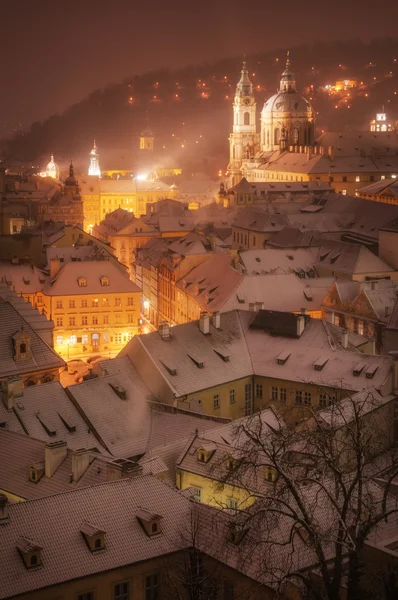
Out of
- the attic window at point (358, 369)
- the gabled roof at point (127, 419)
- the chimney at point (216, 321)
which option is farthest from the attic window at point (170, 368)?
the attic window at point (358, 369)

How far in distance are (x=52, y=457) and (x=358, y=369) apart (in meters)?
15.8

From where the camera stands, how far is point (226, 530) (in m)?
24.8

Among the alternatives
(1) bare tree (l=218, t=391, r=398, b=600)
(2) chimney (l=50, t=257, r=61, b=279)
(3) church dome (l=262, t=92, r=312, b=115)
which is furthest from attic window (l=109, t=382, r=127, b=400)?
(3) church dome (l=262, t=92, r=312, b=115)

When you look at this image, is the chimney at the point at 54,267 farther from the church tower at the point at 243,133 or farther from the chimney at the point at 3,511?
the church tower at the point at 243,133

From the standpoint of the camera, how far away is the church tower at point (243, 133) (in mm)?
141125

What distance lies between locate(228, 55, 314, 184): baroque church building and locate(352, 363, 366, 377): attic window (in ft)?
295

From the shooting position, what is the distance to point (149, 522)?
2494 centimetres

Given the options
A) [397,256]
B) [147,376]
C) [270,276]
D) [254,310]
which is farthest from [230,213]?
[147,376]

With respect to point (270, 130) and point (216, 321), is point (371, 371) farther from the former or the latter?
point (270, 130)

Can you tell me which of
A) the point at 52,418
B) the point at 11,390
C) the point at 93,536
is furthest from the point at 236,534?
the point at 11,390

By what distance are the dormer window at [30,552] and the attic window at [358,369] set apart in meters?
20.9

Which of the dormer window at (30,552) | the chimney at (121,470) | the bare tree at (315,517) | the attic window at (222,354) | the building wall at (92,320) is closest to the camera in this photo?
the bare tree at (315,517)

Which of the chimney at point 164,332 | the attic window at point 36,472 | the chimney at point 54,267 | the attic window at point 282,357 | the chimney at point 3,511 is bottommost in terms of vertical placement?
the attic window at point 36,472

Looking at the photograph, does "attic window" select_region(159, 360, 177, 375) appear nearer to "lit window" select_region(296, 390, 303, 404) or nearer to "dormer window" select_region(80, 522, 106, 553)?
"lit window" select_region(296, 390, 303, 404)
